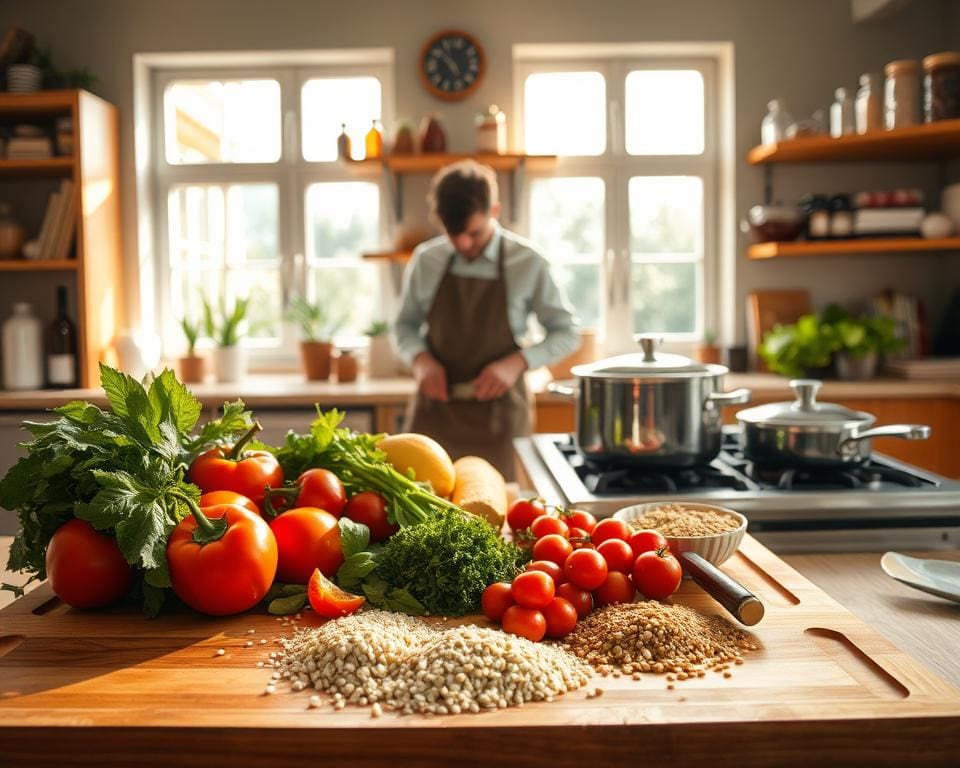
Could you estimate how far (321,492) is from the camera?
1240mm

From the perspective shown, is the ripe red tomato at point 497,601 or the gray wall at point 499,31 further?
the gray wall at point 499,31

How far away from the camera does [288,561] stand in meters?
1.16

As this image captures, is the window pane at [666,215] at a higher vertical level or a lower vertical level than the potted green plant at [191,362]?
higher

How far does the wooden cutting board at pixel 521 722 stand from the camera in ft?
2.68

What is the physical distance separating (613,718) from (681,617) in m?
0.22

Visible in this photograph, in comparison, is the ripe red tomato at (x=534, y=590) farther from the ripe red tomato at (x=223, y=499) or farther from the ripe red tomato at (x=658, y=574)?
the ripe red tomato at (x=223, y=499)

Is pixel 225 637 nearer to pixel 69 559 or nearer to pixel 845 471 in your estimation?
pixel 69 559

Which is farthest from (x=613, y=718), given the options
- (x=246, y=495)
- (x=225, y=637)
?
(x=246, y=495)

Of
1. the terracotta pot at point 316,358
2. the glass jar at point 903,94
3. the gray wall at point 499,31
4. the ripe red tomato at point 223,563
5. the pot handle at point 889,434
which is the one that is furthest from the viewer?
the gray wall at point 499,31

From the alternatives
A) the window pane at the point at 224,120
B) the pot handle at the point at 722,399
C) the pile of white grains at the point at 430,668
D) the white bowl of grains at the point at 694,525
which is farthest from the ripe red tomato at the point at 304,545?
the window pane at the point at 224,120

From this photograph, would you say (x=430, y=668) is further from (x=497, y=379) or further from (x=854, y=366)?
(x=854, y=366)

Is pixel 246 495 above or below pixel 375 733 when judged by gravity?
above

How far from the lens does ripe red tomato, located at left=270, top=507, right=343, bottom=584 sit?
3.79 ft

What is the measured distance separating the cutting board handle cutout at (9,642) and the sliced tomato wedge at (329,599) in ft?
1.06
